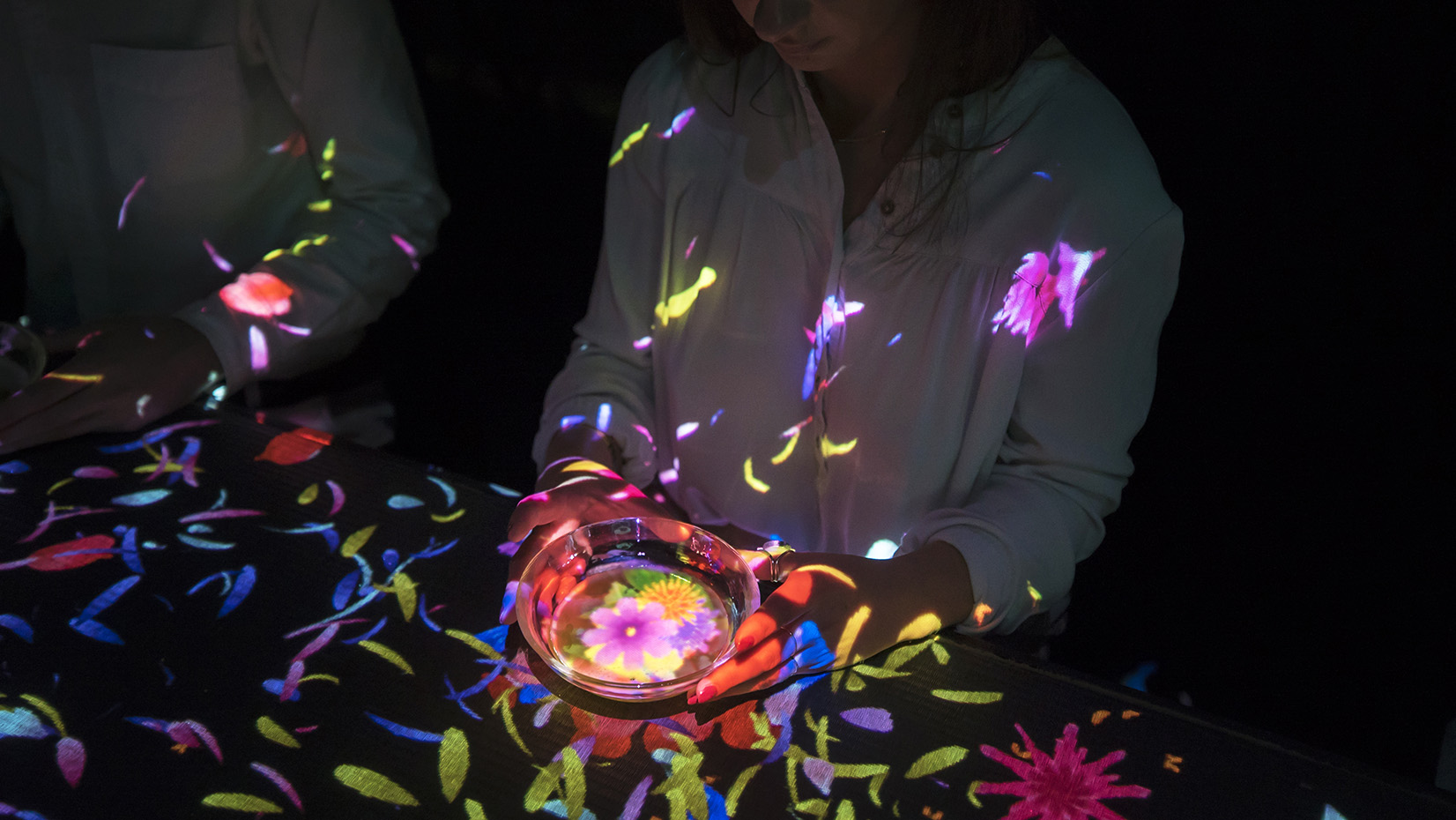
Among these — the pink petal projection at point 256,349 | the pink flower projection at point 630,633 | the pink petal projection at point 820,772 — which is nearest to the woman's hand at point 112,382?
the pink petal projection at point 256,349

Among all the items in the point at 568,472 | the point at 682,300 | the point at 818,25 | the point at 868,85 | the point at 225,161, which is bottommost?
the point at 568,472

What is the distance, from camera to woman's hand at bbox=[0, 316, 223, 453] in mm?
1273

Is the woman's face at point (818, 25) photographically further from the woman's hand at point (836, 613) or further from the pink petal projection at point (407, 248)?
the pink petal projection at point (407, 248)

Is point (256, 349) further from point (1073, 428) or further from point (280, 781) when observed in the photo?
point (1073, 428)

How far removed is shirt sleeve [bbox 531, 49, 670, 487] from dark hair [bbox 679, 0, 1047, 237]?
0.19 meters

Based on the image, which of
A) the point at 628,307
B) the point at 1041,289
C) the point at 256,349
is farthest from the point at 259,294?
the point at 1041,289

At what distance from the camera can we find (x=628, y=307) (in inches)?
65.6

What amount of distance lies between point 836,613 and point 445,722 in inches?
16.4

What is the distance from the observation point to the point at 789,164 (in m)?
1.49

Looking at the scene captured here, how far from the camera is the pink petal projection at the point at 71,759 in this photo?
0.85 metres

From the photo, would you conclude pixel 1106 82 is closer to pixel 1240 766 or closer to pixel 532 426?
pixel 1240 766

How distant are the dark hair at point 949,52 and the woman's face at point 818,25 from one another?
0.24 feet

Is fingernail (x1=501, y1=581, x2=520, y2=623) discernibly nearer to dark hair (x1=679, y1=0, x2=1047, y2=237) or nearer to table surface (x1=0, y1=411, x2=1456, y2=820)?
table surface (x1=0, y1=411, x2=1456, y2=820)

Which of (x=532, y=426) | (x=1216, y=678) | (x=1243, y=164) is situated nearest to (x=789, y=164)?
(x=1243, y=164)
